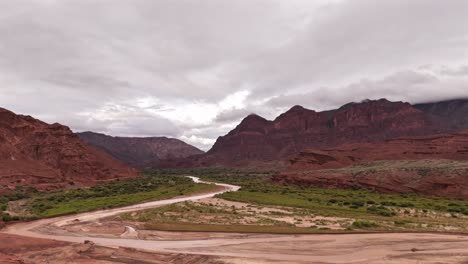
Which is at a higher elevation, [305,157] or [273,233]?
[305,157]

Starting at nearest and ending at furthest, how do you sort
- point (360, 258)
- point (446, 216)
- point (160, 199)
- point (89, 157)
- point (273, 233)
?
point (360, 258)
point (273, 233)
point (446, 216)
point (160, 199)
point (89, 157)

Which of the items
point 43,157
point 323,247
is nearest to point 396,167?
point 323,247

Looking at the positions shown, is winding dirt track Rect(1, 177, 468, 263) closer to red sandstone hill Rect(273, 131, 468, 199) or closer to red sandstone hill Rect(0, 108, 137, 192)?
red sandstone hill Rect(273, 131, 468, 199)

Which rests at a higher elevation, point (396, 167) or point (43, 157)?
point (43, 157)

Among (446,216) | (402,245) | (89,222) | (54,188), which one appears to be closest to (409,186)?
(446,216)

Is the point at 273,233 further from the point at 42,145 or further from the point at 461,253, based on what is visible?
the point at 42,145

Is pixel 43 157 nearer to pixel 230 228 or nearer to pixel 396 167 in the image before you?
pixel 230 228

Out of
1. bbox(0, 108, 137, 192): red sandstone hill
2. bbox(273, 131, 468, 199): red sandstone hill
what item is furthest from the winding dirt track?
bbox(0, 108, 137, 192): red sandstone hill
